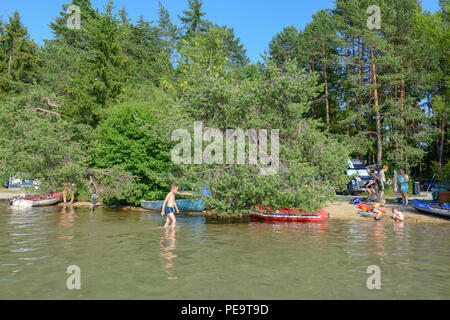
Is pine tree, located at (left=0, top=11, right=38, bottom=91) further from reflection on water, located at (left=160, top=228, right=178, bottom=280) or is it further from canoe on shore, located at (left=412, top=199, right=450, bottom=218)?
canoe on shore, located at (left=412, top=199, right=450, bottom=218)

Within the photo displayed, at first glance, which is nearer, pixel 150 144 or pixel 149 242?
pixel 149 242

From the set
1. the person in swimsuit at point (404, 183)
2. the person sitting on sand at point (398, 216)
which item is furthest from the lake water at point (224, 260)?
the person in swimsuit at point (404, 183)

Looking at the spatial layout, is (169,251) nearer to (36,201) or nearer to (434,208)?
(434,208)

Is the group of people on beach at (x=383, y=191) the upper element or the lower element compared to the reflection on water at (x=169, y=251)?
upper

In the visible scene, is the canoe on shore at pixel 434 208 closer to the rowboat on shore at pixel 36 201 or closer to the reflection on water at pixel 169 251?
the reflection on water at pixel 169 251

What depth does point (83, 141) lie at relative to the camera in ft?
95.6

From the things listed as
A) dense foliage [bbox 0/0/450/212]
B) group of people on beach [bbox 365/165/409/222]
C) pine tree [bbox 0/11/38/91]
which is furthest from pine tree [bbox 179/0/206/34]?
group of people on beach [bbox 365/165/409/222]

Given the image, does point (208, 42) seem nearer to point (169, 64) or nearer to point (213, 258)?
point (169, 64)

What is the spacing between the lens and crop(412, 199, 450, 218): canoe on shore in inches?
738

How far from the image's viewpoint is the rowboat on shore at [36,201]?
25.9 meters

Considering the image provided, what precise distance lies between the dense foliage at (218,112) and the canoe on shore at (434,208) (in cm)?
502

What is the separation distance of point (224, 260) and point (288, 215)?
8.79 meters

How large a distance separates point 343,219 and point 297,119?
624cm

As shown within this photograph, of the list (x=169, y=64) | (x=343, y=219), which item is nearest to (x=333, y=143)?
(x=343, y=219)
